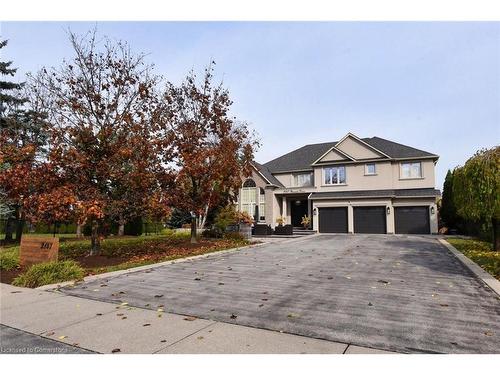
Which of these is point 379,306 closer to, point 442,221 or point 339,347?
point 339,347

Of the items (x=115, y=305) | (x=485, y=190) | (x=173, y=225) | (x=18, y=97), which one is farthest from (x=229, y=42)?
(x=173, y=225)

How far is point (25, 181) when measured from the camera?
385 inches

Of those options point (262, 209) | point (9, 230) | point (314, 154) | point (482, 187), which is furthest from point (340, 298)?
point (314, 154)

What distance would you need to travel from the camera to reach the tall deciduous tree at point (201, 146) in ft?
51.5

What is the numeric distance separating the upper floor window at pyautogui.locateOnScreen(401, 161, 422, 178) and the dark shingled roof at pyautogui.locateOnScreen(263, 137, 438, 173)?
69 cm

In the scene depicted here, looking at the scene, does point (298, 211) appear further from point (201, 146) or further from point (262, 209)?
point (201, 146)

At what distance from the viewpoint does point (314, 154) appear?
34281 mm

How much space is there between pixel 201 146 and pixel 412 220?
1863 centimetres

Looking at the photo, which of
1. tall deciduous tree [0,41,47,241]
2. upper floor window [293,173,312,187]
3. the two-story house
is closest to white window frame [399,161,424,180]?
the two-story house

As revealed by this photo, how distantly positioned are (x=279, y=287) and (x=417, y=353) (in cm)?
367

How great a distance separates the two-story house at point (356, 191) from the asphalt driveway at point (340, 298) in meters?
17.1

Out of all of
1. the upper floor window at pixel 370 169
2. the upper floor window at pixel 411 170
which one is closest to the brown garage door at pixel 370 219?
the upper floor window at pixel 370 169

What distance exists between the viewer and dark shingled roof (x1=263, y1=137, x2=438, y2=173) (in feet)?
93.0

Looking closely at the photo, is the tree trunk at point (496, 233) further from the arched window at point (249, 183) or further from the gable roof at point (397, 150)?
the arched window at point (249, 183)
